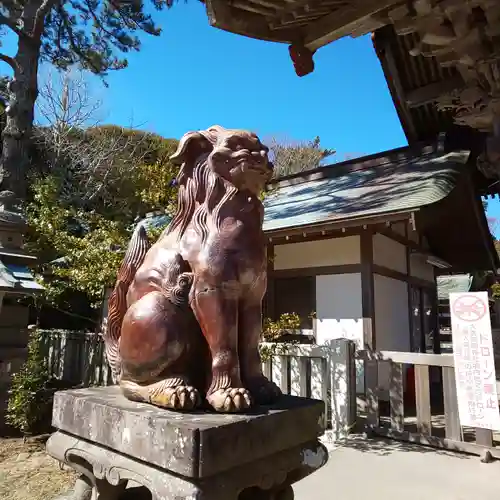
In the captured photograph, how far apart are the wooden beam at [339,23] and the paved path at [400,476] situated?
122 inches

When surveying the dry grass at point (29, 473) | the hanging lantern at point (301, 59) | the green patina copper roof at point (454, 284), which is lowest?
the dry grass at point (29, 473)

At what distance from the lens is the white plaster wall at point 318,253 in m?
6.23

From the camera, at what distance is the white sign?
353 cm

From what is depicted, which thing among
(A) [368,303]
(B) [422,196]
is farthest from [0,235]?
(B) [422,196]

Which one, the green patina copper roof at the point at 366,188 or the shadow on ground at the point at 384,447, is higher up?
the green patina copper roof at the point at 366,188

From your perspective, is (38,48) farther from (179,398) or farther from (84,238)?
(179,398)

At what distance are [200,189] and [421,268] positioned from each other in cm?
786

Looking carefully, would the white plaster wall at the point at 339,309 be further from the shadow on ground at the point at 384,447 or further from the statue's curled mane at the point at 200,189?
the statue's curled mane at the point at 200,189

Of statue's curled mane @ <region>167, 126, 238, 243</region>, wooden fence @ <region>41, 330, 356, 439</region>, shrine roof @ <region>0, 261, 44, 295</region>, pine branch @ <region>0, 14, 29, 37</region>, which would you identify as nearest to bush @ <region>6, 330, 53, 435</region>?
shrine roof @ <region>0, 261, 44, 295</region>

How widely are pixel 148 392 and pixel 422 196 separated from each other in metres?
4.72

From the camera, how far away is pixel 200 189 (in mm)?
1813

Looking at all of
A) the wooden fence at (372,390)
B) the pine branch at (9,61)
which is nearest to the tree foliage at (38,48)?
the pine branch at (9,61)

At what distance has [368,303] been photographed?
19.5 feet

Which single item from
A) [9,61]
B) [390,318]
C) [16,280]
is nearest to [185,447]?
[16,280]
